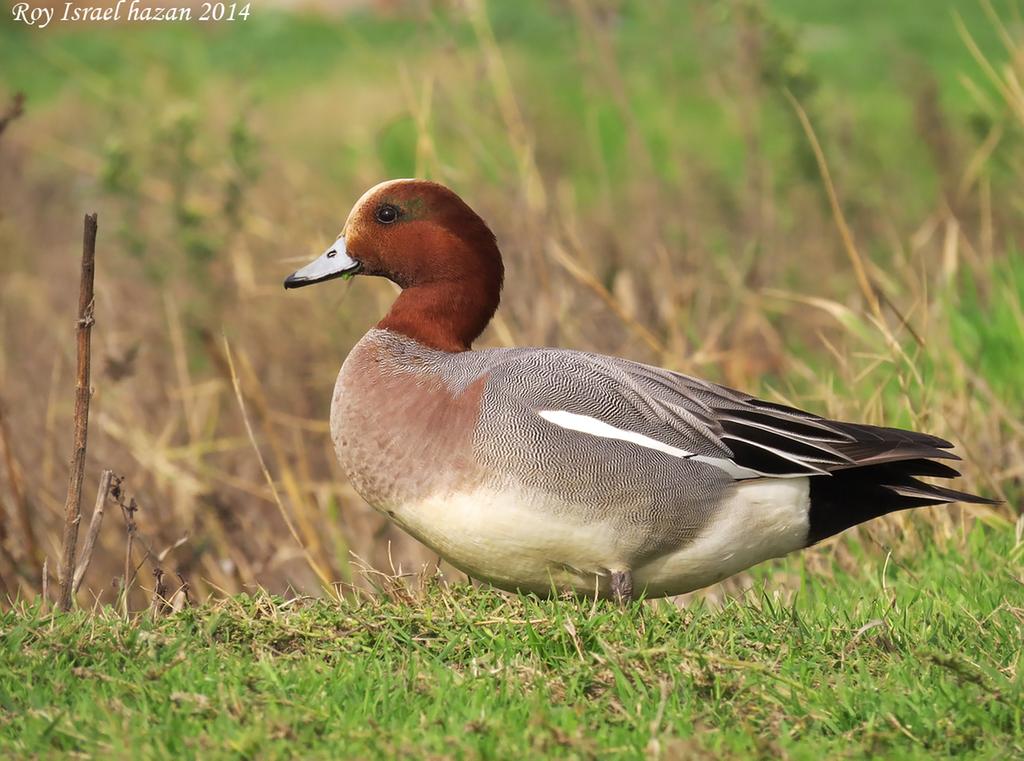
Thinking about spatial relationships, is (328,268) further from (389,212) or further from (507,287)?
(507,287)

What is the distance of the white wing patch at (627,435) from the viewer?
3568mm

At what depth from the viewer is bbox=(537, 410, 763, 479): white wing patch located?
140 inches

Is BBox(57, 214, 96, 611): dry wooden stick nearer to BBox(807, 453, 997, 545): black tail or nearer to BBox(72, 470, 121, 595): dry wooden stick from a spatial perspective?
BBox(72, 470, 121, 595): dry wooden stick

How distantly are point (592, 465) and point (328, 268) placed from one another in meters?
1.09

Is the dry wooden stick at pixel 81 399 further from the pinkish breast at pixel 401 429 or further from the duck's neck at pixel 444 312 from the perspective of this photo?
the duck's neck at pixel 444 312

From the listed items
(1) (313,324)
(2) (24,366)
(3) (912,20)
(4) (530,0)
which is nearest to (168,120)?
(1) (313,324)

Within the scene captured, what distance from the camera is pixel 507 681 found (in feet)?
9.25

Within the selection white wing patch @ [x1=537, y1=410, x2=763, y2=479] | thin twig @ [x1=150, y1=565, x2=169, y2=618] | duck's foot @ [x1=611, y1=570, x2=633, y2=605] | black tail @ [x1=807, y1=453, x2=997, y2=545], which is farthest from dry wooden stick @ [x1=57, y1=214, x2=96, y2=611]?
black tail @ [x1=807, y1=453, x2=997, y2=545]

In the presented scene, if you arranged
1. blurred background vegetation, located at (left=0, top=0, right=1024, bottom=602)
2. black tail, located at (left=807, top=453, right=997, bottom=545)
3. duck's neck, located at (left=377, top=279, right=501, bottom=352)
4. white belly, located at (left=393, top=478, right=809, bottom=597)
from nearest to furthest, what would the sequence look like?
white belly, located at (left=393, top=478, right=809, bottom=597) < black tail, located at (left=807, top=453, right=997, bottom=545) < duck's neck, located at (left=377, top=279, right=501, bottom=352) < blurred background vegetation, located at (left=0, top=0, right=1024, bottom=602)

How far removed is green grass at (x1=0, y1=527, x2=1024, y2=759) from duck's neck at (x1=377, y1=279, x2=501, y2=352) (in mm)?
852

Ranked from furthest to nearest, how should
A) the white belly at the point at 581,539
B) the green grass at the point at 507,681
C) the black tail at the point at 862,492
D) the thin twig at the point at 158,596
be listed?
the black tail at the point at 862,492, the white belly at the point at 581,539, the thin twig at the point at 158,596, the green grass at the point at 507,681

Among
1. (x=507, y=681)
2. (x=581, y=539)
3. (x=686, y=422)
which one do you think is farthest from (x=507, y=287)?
(x=507, y=681)

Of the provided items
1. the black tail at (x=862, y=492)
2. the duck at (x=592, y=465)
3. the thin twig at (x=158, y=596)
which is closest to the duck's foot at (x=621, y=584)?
the duck at (x=592, y=465)

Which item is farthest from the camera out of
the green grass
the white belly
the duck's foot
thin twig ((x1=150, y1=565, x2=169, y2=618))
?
the duck's foot
